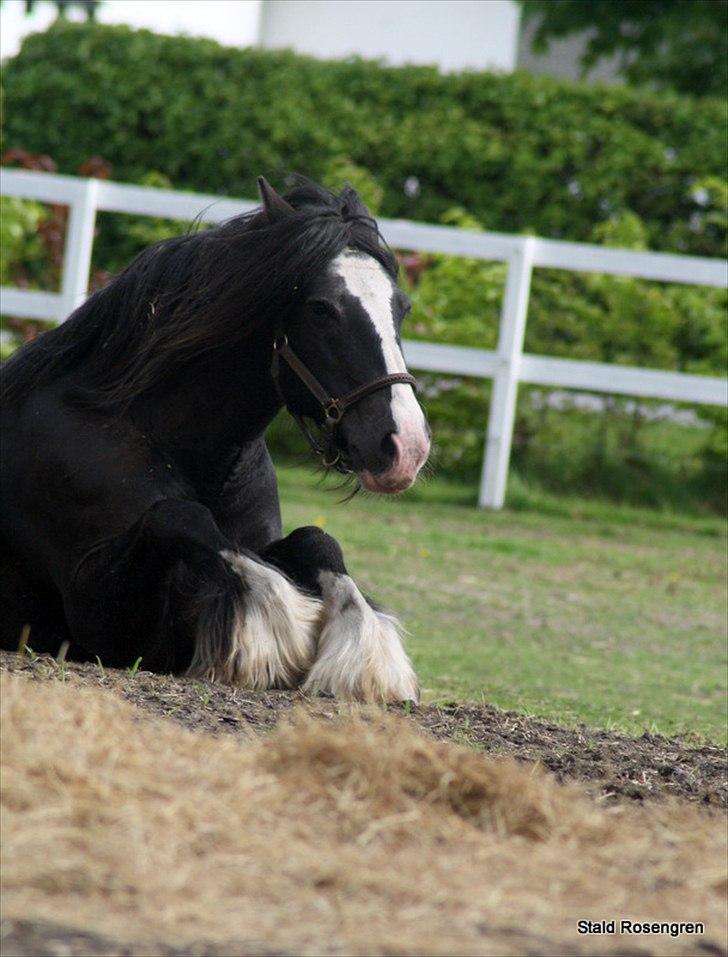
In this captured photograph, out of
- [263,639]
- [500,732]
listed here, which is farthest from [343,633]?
[500,732]

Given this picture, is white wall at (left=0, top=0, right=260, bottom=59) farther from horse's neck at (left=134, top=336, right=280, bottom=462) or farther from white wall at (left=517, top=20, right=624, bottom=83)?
horse's neck at (left=134, top=336, right=280, bottom=462)

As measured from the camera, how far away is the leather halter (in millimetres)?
4215

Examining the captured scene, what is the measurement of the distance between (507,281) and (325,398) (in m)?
6.86

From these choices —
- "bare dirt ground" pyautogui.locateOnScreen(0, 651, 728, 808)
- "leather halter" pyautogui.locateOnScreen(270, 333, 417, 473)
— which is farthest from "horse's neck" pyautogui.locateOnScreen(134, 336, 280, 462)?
"bare dirt ground" pyautogui.locateOnScreen(0, 651, 728, 808)

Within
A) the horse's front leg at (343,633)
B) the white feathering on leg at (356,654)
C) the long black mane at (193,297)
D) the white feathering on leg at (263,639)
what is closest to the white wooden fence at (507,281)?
the long black mane at (193,297)

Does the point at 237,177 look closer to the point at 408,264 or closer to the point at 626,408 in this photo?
the point at 408,264

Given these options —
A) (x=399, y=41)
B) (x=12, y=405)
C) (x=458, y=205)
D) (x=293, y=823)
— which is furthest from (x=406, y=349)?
(x=399, y=41)

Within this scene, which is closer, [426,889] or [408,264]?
[426,889]

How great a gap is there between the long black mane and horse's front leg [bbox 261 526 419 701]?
2.18 feet

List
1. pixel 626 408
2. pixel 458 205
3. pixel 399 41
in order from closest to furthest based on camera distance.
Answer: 1. pixel 626 408
2. pixel 458 205
3. pixel 399 41

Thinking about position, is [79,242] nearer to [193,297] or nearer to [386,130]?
[386,130]

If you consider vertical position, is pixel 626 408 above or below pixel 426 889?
above

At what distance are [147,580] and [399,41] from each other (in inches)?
612

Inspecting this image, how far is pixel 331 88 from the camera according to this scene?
13344 millimetres
